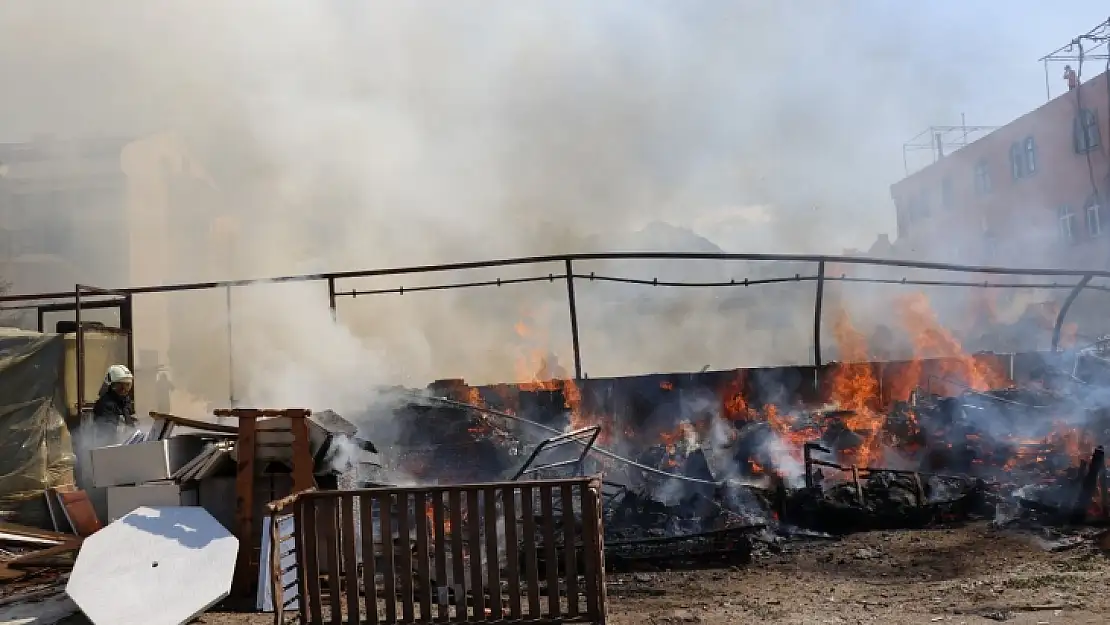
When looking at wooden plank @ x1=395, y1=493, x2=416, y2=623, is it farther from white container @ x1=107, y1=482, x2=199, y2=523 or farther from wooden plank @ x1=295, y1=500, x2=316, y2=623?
white container @ x1=107, y1=482, x2=199, y2=523

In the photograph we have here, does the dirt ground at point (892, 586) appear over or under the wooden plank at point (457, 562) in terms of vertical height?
under

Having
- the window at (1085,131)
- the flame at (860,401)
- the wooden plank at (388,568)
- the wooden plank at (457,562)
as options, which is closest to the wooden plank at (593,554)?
the wooden plank at (457,562)

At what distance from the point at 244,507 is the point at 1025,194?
29355 mm

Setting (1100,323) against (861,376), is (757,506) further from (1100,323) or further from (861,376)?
(1100,323)

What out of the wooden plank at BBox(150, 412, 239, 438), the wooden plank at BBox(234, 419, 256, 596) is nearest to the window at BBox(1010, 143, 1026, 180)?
the wooden plank at BBox(150, 412, 239, 438)

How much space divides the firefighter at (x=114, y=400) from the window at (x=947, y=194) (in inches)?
1250

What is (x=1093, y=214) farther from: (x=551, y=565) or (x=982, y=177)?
(x=551, y=565)

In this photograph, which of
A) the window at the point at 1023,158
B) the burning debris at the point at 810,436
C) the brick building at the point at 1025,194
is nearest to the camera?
the burning debris at the point at 810,436

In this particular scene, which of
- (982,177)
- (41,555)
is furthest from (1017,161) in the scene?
(41,555)

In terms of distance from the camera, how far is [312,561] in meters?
4.72

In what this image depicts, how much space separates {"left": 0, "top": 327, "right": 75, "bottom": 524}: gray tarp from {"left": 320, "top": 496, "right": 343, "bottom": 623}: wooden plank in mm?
4109

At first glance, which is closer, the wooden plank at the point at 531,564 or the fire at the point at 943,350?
the wooden plank at the point at 531,564

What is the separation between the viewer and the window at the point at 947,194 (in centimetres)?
3256

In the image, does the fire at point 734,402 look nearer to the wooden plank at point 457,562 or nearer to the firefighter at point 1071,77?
the wooden plank at point 457,562
